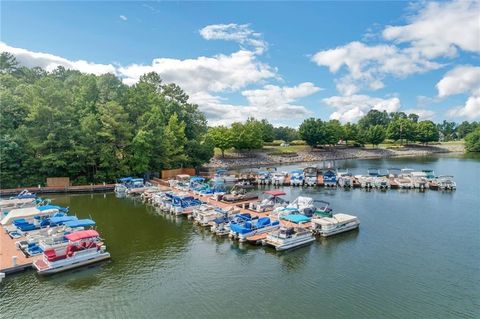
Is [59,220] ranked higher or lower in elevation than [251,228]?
higher

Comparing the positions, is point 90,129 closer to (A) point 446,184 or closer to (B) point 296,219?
(B) point 296,219

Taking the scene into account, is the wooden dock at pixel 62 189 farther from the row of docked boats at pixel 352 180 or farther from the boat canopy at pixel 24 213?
the boat canopy at pixel 24 213

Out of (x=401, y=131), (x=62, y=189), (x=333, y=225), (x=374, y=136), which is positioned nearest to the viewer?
(x=333, y=225)

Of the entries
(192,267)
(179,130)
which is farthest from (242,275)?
(179,130)

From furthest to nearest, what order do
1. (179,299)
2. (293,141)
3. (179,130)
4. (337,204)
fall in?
(293,141), (179,130), (337,204), (179,299)

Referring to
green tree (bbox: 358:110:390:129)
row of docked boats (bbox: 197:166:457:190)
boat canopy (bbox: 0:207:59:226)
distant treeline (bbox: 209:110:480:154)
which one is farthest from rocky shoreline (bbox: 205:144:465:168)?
boat canopy (bbox: 0:207:59:226)

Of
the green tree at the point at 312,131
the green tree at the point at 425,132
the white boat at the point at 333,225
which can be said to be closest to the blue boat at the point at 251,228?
the white boat at the point at 333,225

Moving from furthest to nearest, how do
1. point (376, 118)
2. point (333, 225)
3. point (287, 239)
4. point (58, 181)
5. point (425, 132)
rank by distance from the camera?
point (376, 118)
point (425, 132)
point (58, 181)
point (333, 225)
point (287, 239)

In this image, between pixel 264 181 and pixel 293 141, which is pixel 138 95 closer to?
pixel 264 181

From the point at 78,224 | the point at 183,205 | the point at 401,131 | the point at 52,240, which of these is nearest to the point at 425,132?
the point at 401,131
